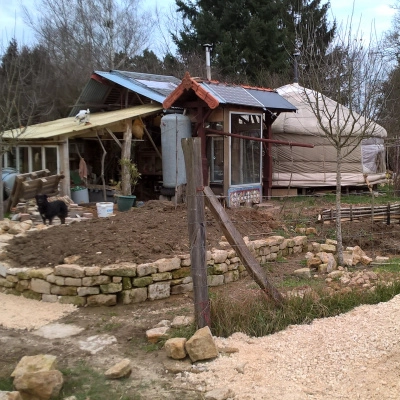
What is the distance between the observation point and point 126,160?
11.9m

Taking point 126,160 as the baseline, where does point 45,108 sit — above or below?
above

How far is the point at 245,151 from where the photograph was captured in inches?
463

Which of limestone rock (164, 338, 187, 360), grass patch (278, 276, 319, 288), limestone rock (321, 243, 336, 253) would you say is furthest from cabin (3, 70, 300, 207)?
limestone rock (164, 338, 187, 360)

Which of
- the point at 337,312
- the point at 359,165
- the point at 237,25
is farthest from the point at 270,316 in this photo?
the point at 237,25

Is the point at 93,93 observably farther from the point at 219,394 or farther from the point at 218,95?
the point at 219,394

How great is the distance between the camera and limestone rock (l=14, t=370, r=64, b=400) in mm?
3314

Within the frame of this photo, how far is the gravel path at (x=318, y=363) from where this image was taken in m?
3.30

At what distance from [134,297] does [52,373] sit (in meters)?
2.14

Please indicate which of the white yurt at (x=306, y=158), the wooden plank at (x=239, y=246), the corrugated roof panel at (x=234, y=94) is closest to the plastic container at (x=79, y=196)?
the corrugated roof panel at (x=234, y=94)

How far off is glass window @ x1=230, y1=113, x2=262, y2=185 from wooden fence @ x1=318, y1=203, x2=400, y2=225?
291cm

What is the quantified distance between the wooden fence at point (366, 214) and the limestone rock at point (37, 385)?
656cm

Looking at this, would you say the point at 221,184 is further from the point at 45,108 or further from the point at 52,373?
the point at 45,108

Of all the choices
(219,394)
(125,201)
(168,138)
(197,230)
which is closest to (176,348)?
(219,394)

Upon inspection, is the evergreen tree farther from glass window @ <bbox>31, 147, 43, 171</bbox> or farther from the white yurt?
glass window @ <bbox>31, 147, 43, 171</bbox>
